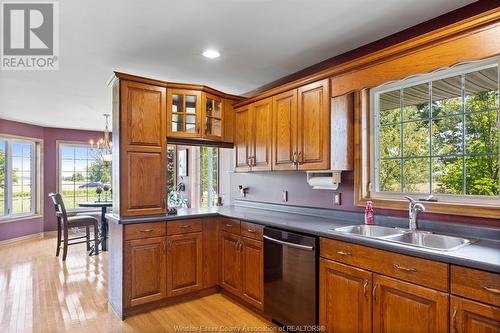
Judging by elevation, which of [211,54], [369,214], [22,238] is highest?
[211,54]

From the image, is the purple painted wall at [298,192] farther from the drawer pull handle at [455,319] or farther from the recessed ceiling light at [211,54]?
the recessed ceiling light at [211,54]

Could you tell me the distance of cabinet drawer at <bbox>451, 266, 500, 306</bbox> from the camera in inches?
55.6

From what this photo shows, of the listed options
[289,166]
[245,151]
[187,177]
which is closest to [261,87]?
[245,151]

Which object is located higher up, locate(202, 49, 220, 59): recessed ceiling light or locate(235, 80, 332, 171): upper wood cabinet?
locate(202, 49, 220, 59): recessed ceiling light

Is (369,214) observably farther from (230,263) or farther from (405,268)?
(230,263)

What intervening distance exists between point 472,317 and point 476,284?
0.17 meters

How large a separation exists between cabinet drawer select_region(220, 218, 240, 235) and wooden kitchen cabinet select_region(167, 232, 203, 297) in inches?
10.3

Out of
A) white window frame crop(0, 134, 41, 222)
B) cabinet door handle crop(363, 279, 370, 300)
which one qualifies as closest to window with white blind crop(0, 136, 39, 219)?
white window frame crop(0, 134, 41, 222)

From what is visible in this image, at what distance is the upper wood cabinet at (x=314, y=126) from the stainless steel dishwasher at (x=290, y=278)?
2.31 ft

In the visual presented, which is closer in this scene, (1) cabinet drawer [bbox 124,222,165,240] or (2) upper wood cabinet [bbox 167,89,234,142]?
(1) cabinet drawer [bbox 124,222,165,240]

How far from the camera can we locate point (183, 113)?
3.19 m

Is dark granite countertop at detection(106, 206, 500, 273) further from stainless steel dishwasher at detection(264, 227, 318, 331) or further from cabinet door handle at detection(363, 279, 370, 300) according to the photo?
cabinet door handle at detection(363, 279, 370, 300)

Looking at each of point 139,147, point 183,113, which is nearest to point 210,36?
point 183,113

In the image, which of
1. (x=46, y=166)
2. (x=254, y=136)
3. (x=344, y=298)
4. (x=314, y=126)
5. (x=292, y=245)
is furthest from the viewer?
(x=46, y=166)
